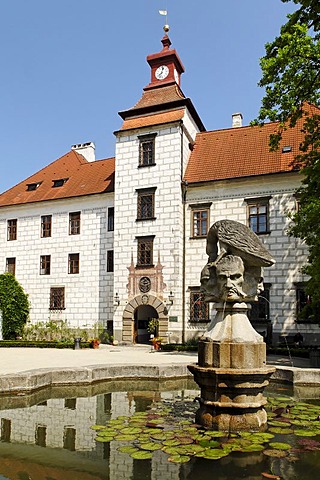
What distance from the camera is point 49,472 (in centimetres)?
486

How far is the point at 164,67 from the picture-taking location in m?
→ 29.5

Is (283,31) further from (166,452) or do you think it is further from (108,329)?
(108,329)

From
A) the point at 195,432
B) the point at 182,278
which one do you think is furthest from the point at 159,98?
the point at 195,432

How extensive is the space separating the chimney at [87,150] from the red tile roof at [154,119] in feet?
29.7

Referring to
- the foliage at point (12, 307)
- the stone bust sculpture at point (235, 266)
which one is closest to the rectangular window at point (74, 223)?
the foliage at point (12, 307)

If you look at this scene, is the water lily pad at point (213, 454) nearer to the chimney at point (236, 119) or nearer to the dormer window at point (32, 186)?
the chimney at point (236, 119)

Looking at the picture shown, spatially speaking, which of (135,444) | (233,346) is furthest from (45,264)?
(135,444)

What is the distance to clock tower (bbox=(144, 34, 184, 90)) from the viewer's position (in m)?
29.1

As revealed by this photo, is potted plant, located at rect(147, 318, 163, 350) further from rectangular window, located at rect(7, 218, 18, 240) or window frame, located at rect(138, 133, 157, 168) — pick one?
rectangular window, located at rect(7, 218, 18, 240)

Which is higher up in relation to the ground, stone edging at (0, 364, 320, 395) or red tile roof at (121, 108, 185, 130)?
red tile roof at (121, 108, 185, 130)

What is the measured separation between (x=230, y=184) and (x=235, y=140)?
4.20 metres

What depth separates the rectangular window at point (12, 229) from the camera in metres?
31.1

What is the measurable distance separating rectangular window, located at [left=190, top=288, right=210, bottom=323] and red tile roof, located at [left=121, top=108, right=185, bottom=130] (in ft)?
31.7

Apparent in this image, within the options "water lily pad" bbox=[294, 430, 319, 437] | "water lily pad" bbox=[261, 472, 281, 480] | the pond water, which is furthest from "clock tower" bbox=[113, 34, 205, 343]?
"water lily pad" bbox=[261, 472, 281, 480]
